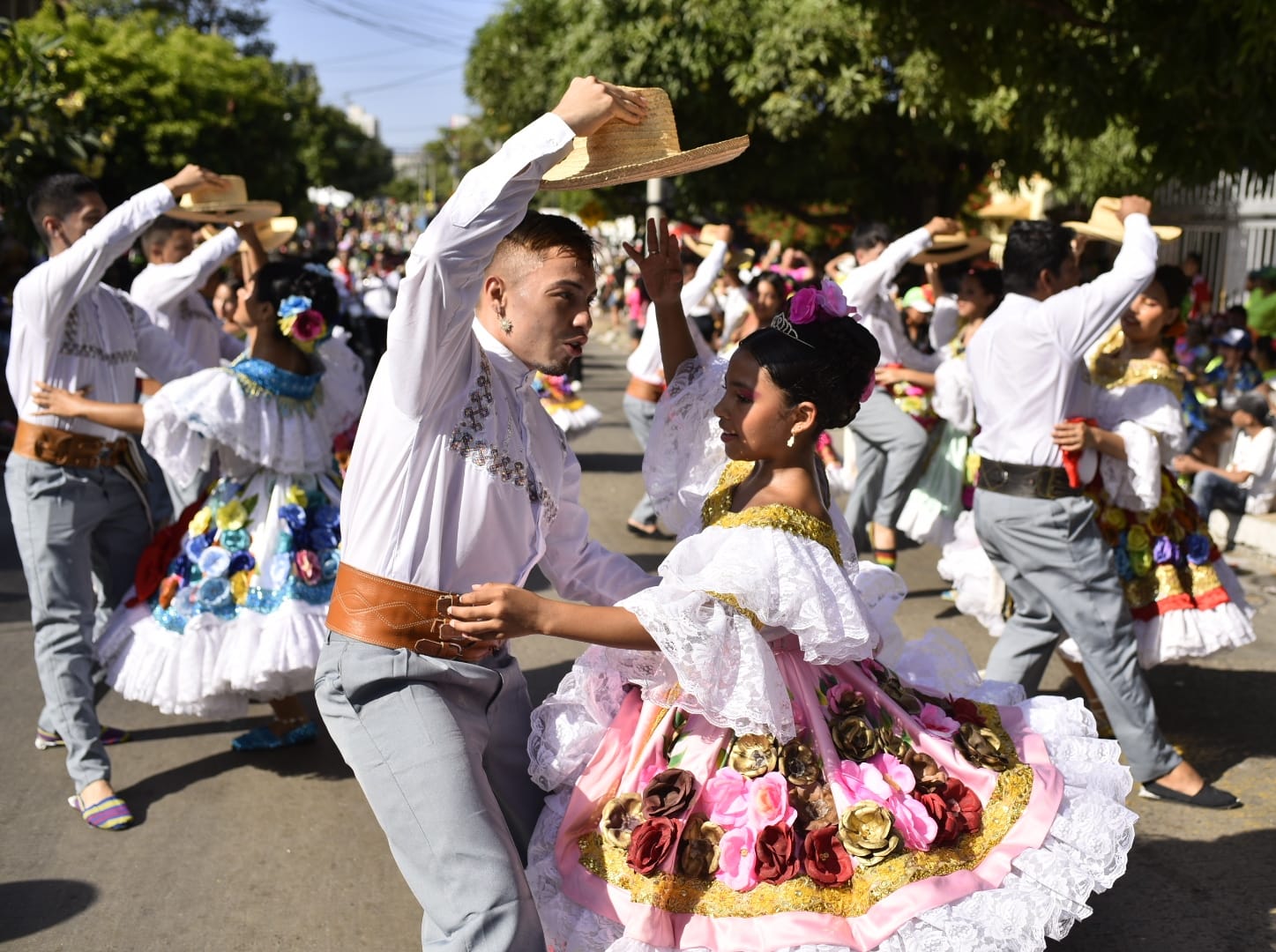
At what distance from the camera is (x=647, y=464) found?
12.2 ft

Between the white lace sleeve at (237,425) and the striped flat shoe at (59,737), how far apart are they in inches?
50.4

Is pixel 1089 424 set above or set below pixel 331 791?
above

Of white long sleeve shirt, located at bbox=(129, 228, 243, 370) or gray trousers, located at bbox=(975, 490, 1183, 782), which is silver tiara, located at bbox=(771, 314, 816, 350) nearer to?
gray trousers, located at bbox=(975, 490, 1183, 782)

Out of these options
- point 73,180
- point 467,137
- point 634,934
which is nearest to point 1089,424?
point 634,934

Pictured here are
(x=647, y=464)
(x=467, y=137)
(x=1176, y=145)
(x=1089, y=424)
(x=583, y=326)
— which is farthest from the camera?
(x=467, y=137)

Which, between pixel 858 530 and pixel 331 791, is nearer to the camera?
pixel 331 791

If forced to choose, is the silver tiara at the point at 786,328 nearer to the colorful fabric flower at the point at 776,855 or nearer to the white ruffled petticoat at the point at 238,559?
the colorful fabric flower at the point at 776,855

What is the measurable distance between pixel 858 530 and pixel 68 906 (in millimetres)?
5320

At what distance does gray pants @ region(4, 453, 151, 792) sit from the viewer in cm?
482

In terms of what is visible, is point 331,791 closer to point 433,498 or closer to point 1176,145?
point 433,498

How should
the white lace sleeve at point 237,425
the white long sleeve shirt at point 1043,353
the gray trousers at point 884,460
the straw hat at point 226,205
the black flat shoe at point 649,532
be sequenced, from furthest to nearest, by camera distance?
the black flat shoe at point 649,532, the gray trousers at point 884,460, the straw hat at point 226,205, the white lace sleeve at point 237,425, the white long sleeve shirt at point 1043,353

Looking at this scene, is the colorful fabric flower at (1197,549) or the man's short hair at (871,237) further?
the man's short hair at (871,237)

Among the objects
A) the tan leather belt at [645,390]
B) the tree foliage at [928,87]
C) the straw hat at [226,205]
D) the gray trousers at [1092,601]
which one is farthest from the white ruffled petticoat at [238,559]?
the tree foliage at [928,87]

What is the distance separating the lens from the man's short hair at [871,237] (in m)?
8.21
